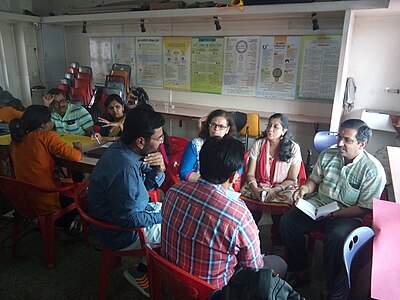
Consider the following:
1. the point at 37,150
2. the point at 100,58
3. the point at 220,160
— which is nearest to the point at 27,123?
the point at 37,150

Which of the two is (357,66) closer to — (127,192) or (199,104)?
(199,104)

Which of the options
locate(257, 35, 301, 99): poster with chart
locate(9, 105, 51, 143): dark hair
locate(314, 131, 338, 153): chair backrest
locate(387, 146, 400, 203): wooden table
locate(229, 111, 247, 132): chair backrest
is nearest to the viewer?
locate(387, 146, 400, 203): wooden table

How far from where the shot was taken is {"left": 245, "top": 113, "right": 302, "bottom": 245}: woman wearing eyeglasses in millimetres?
2320

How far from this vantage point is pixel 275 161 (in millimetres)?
2357

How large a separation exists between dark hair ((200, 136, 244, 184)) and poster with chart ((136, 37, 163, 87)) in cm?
397

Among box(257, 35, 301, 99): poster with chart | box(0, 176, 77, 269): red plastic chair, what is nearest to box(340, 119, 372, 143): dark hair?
box(0, 176, 77, 269): red plastic chair

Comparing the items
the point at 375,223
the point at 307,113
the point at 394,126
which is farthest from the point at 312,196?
the point at 307,113

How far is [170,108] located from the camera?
452 centimetres

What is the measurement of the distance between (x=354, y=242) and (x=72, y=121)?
2.72 meters

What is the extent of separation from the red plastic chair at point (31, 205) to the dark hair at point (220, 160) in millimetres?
1249

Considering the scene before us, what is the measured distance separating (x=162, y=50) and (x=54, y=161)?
10.3 feet

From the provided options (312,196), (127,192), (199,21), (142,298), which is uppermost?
(199,21)

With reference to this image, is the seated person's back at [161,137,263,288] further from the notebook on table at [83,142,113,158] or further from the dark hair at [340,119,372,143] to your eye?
the notebook on table at [83,142,113,158]

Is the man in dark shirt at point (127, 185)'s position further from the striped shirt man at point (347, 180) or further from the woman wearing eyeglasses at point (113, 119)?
the woman wearing eyeglasses at point (113, 119)
